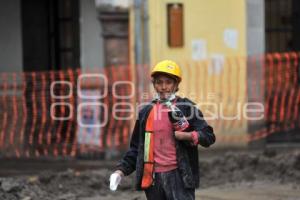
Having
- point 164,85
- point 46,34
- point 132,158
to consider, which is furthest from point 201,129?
point 46,34

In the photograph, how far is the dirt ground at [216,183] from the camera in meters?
8.23

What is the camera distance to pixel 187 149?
498cm

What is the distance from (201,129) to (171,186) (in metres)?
0.46

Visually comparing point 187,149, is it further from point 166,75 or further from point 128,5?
point 128,5

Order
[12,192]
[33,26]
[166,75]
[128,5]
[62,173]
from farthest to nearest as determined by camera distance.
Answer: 1. [33,26]
2. [128,5]
3. [62,173]
4. [12,192]
5. [166,75]

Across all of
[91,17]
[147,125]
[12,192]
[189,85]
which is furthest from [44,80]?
[147,125]

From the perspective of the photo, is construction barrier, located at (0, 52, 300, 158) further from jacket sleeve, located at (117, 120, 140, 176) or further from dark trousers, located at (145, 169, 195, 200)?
dark trousers, located at (145, 169, 195, 200)

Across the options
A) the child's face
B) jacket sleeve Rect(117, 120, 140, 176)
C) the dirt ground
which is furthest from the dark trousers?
the dirt ground

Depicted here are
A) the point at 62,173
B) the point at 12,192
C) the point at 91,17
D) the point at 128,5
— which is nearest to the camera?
the point at 12,192

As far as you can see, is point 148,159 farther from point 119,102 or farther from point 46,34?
point 46,34

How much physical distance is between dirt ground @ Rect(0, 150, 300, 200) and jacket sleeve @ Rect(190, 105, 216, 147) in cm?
317

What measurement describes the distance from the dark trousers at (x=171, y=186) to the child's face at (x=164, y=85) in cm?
56

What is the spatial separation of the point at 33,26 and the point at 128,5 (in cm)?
283

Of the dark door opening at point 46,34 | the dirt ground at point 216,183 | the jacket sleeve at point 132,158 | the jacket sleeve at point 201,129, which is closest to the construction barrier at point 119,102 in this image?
the dark door opening at point 46,34
